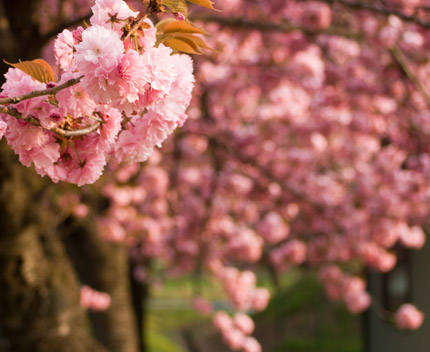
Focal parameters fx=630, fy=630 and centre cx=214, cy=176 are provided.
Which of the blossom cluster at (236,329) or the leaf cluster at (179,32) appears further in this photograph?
the blossom cluster at (236,329)

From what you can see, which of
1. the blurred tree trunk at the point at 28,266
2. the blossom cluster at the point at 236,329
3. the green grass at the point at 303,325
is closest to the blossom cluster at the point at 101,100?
A: the blurred tree trunk at the point at 28,266

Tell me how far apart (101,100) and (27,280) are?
2781 mm

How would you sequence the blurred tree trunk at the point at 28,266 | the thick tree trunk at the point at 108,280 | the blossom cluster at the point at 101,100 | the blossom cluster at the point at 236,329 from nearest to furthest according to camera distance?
the blossom cluster at the point at 101,100 → the blurred tree trunk at the point at 28,266 → the blossom cluster at the point at 236,329 → the thick tree trunk at the point at 108,280

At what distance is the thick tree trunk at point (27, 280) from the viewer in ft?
11.6

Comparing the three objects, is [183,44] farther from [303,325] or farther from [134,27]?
[303,325]

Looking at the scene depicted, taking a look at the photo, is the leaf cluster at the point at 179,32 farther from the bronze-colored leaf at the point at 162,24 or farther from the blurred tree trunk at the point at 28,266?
the blurred tree trunk at the point at 28,266

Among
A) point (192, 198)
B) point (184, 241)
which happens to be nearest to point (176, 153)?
point (192, 198)

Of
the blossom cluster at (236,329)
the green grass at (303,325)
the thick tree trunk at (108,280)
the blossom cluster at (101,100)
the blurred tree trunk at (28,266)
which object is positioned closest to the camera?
the blossom cluster at (101,100)

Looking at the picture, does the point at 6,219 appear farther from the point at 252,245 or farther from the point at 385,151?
the point at 385,151

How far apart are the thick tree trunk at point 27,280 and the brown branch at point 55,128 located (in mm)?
2268

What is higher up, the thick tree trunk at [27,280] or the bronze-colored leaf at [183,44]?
the bronze-colored leaf at [183,44]

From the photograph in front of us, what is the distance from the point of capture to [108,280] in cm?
696

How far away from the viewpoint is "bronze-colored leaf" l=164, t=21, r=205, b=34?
1346mm

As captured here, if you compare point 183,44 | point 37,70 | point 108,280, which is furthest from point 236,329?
point 37,70
